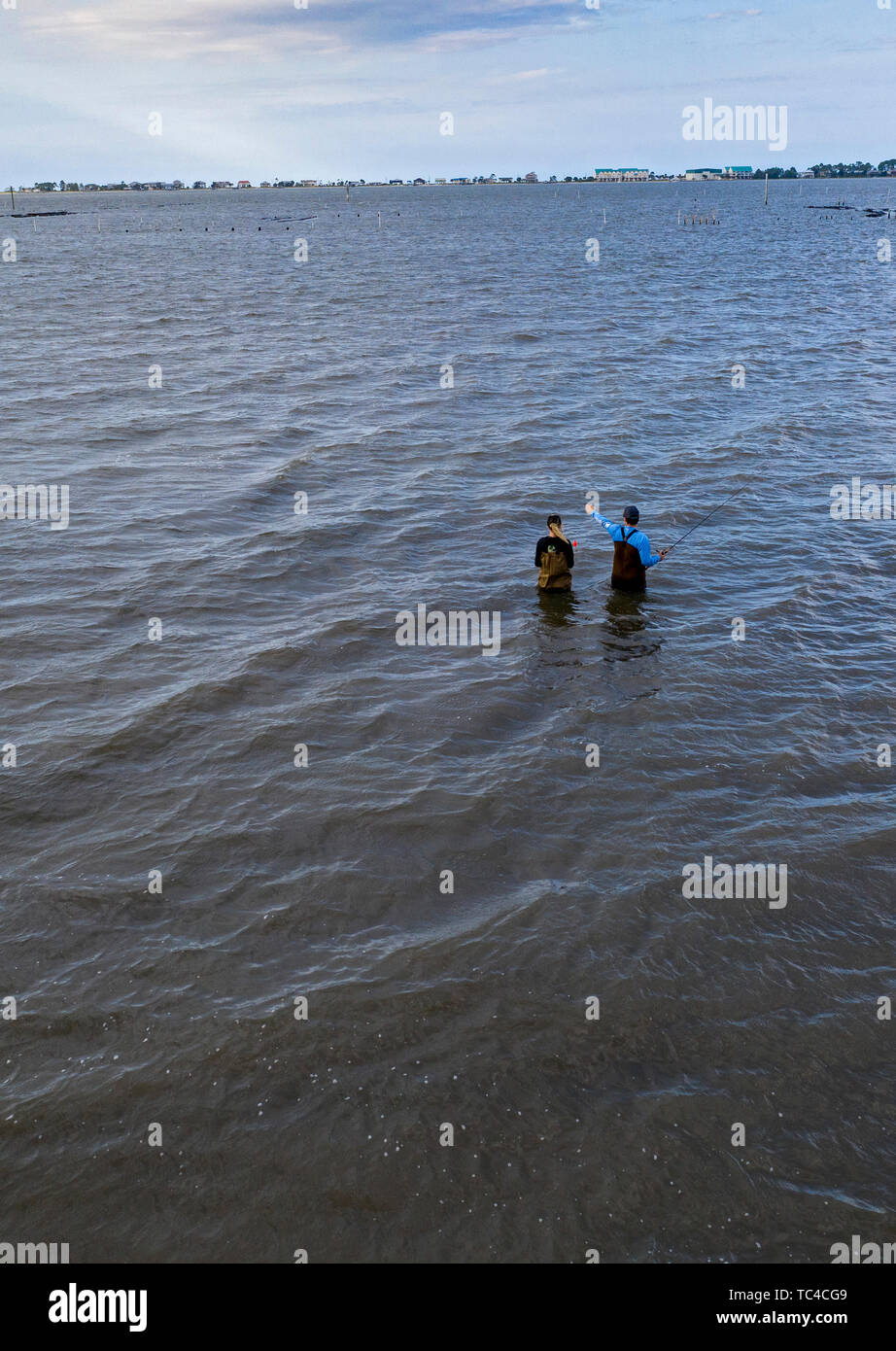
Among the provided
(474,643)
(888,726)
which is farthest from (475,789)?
(888,726)

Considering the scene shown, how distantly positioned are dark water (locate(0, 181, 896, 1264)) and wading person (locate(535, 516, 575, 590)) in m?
0.37

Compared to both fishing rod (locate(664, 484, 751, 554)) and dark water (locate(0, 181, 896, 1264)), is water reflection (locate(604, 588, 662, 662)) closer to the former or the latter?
dark water (locate(0, 181, 896, 1264))

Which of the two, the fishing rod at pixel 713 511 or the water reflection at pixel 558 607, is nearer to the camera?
the water reflection at pixel 558 607

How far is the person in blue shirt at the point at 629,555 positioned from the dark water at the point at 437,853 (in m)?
0.35

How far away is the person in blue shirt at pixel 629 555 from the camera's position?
51.6 feet

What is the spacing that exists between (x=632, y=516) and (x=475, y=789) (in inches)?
237

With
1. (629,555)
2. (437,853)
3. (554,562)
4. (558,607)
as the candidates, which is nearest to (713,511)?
(629,555)

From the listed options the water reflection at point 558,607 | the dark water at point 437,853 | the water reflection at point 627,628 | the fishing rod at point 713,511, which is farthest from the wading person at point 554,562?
the fishing rod at point 713,511

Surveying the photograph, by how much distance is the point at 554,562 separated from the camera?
1591 cm

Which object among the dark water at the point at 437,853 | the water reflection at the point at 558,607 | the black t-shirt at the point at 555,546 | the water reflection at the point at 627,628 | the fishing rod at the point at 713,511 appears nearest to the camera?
the dark water at the point at 437,853

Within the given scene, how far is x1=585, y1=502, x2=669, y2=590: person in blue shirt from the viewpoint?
15.7 metres

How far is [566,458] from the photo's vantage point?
2386cm

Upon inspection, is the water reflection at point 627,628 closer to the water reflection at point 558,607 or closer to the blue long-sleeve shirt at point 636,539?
the water reflection at point 558,607

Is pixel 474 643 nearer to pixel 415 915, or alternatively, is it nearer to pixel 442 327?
pixel 415 915
